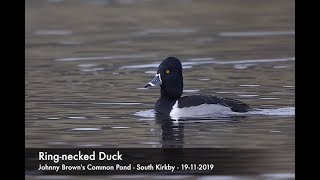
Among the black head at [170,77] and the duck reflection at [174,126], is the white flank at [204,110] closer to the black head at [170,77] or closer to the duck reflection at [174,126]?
the duck reflection at [174,126]

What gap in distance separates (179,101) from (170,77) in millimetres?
428

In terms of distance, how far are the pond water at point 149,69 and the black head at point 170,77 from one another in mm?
386

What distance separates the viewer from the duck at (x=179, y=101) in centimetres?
1483

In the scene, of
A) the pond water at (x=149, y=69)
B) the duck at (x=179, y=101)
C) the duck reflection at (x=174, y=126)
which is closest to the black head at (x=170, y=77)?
the duck at (x=179, y=101)

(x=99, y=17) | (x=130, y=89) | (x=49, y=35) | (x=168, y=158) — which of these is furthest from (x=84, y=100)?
(x=99, y=17)

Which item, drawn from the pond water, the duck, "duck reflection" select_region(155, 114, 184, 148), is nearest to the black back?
the duck

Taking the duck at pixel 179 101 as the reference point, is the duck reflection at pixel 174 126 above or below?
below

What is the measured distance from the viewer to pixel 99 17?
1035 inches

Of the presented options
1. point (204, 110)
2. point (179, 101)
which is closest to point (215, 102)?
point (204, 110)

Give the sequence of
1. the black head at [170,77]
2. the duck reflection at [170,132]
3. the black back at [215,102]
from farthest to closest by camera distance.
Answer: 1. the black head at [170,77]
2. the black back at [215,102]
3. the duck reflection at [170,132]

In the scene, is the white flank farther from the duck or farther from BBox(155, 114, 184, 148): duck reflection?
BBox(155, 114, 184, 148): duck reflection

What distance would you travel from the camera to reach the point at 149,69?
1870 centimetres

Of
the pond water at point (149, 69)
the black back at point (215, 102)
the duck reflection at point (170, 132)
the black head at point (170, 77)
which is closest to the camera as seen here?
the duck reflection at point (170, 132)

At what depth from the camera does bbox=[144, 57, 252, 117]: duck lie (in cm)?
1483
